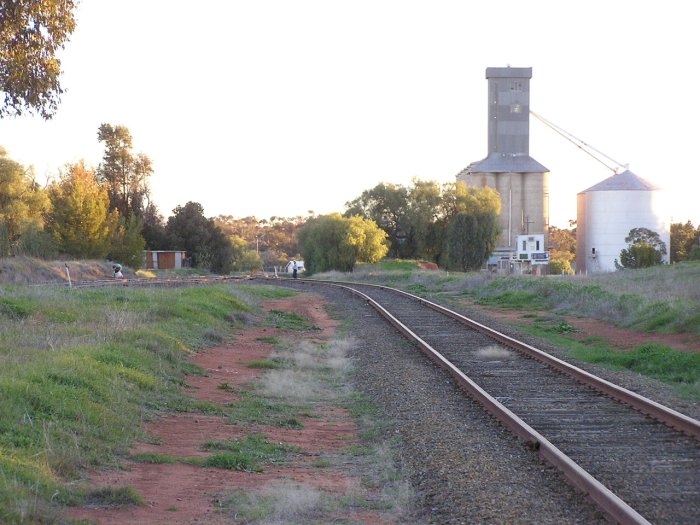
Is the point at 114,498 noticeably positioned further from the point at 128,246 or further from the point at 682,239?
the point at 682,239

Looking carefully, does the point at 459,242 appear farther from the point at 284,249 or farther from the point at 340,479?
the point at 284,249

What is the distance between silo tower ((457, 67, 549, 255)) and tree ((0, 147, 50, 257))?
169 feet

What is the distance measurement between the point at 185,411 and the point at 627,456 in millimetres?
5556

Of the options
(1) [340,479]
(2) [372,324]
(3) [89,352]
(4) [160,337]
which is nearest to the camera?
(1) [340,479]

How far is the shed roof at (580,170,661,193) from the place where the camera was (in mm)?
87188

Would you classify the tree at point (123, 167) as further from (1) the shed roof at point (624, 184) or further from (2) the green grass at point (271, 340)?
(2) the green grass at point (271, 340)

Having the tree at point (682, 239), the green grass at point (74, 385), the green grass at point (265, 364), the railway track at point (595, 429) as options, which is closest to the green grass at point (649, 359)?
the railway track at point (595, 429)

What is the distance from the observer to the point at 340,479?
7848 mm

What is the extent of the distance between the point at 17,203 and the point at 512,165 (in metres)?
56.4

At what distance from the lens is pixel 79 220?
2319 inches

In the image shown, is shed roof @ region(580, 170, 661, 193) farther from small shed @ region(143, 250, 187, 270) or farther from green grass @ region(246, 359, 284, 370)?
green grass @ region(246, 359, 284, 370)

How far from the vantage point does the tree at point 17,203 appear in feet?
197

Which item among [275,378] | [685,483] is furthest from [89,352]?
[685,483]

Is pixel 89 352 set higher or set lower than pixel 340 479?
higher
